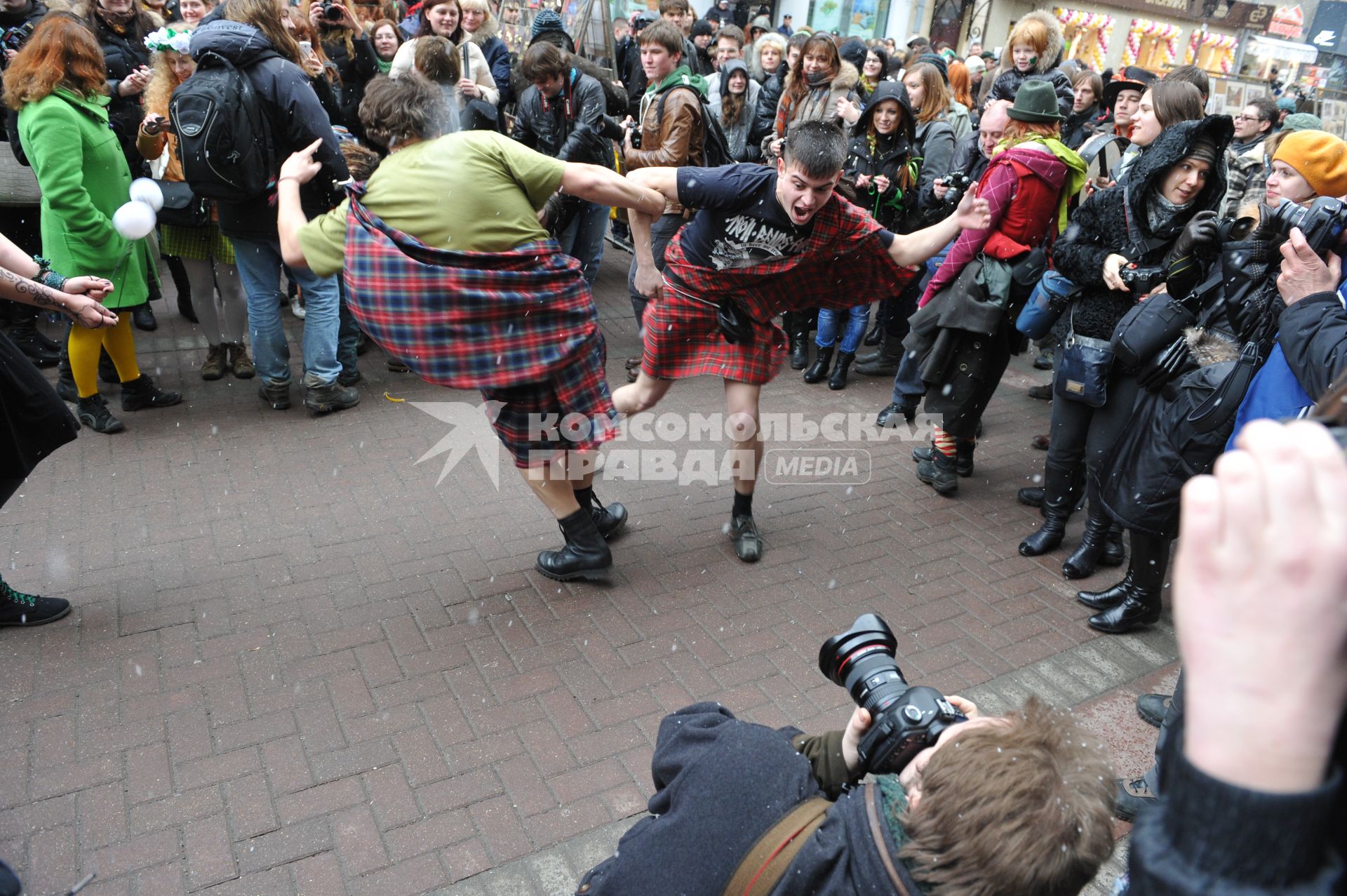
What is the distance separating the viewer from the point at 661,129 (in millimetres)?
6059

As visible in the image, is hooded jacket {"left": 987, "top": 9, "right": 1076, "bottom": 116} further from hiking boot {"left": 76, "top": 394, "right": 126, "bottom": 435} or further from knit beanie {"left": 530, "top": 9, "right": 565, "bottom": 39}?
hiking boot {"left": 76, "top": 394, "right": 126, "bottom": 435}

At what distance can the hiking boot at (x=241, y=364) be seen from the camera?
5.84 metres

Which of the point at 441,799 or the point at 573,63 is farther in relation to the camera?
the point at 573,63

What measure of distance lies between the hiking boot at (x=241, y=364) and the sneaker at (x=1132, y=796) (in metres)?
5.24

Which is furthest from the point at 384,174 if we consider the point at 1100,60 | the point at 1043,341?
the point at 1100,60

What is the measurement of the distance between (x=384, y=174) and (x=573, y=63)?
3706 mm

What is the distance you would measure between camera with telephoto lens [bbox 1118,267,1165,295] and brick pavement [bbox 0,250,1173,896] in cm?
140

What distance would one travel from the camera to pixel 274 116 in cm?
488

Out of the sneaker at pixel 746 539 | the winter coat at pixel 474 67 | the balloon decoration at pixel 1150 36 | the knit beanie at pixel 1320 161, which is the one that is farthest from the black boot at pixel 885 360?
the balloon decoration at pixel 1150 36

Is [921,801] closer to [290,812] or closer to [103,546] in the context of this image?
[290,812]

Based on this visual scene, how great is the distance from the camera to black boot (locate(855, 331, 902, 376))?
6.76 metres

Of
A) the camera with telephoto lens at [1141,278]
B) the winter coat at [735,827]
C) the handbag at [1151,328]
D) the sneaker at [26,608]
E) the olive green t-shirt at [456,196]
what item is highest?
the olive green t-shirt at [456,196]

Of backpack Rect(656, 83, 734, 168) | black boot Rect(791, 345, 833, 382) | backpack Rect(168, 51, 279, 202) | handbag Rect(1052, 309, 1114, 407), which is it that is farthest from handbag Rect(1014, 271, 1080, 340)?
backpack Rect(168, 51, 279, 202)

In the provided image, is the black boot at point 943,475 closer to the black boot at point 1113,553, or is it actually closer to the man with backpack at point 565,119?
the black boot at point 1113,553
